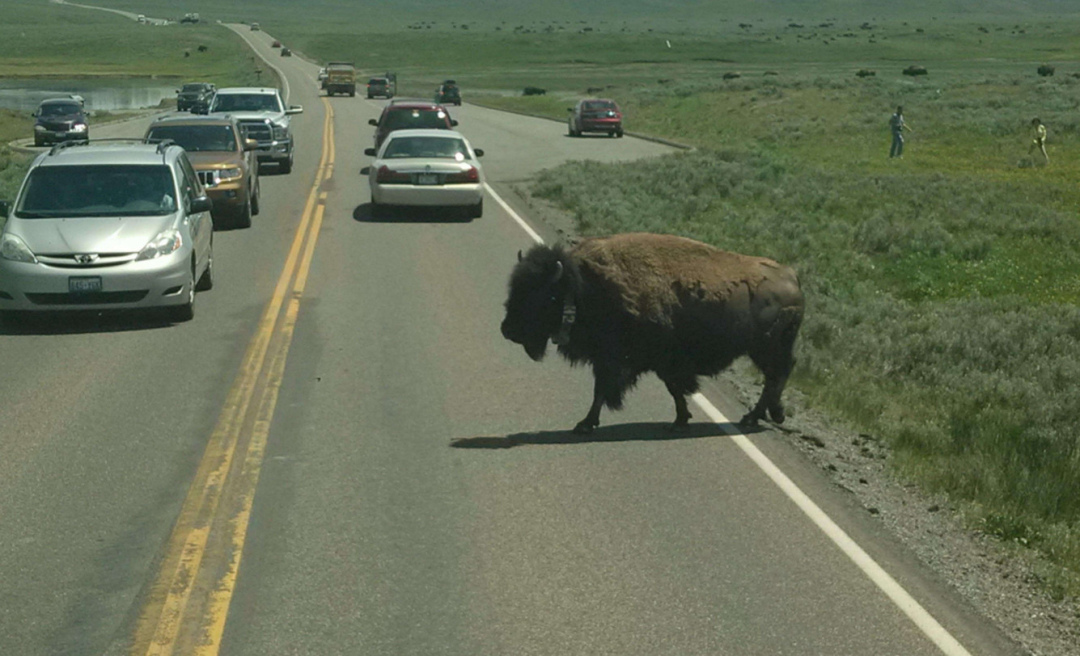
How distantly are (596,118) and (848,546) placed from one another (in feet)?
155

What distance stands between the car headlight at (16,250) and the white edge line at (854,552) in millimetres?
7838

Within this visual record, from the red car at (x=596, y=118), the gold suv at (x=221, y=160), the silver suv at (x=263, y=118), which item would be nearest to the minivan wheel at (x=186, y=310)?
the gold suv at (x=221, y=160)

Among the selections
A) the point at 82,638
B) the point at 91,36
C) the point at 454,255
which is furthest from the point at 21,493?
the point at 91,36

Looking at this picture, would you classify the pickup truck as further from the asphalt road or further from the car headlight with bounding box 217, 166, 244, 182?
the asphalt road

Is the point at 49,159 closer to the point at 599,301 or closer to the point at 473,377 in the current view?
the point at 473,377

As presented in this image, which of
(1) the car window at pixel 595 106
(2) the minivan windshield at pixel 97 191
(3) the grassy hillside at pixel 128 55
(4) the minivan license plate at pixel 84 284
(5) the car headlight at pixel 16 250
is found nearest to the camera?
(4) the minivan license plate at pixel 84 284

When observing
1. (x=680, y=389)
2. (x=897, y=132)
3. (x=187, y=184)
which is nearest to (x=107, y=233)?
(x=187, y=184)

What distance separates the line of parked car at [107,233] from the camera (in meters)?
15.6

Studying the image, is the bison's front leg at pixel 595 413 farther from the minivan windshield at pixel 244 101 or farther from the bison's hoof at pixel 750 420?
the minivan windshield at pixel 244 101

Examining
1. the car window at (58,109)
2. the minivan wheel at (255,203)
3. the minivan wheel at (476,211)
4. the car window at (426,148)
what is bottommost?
the car window at (58,109)

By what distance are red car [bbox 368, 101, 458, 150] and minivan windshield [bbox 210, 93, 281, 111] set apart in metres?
2.82

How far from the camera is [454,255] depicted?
22.0 meters

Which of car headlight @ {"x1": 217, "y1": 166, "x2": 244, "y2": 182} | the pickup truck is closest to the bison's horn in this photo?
car headlight @ {"x1": 217, "y1": 166, "x2": 244, "y2": 182}

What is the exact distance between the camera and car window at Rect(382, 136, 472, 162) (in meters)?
27.4
